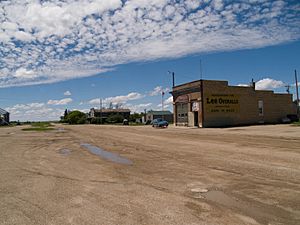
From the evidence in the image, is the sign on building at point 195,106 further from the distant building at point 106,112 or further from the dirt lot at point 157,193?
the distant building at point 106,112

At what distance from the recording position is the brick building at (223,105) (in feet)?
154

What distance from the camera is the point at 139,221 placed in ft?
16.3

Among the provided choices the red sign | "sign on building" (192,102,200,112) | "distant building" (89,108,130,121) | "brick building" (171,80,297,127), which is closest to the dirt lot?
"brick building" (171,80,297,127)

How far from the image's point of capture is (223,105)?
48.6 metres

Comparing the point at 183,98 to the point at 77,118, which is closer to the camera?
the point at 183,98

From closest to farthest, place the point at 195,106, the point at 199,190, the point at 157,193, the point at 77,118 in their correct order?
the point at 157,193 → the point at 199,190 → the point at 195,106 → the point at 77,118

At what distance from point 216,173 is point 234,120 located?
4268 centimetres

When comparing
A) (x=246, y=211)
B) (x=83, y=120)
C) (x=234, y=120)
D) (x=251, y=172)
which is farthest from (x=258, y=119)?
(x=83, y=120)

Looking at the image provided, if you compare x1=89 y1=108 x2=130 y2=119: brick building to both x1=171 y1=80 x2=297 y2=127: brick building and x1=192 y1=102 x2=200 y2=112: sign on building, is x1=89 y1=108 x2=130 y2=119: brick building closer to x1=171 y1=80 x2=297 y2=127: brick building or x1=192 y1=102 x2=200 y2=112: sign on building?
x1=171 y1=80 x2=297 y2=127: brick building

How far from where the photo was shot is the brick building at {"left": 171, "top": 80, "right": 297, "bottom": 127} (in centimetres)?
4703

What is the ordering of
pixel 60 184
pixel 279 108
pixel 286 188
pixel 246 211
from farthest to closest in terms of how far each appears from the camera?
pixel 279 108, pixel 60 184, pixel 286 188, pixel 246 211

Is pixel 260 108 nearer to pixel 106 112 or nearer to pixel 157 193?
pixel 157 193

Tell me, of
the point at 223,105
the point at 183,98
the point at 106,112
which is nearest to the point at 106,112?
the point at 106,112

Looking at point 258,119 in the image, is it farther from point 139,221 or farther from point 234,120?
point 139,221
